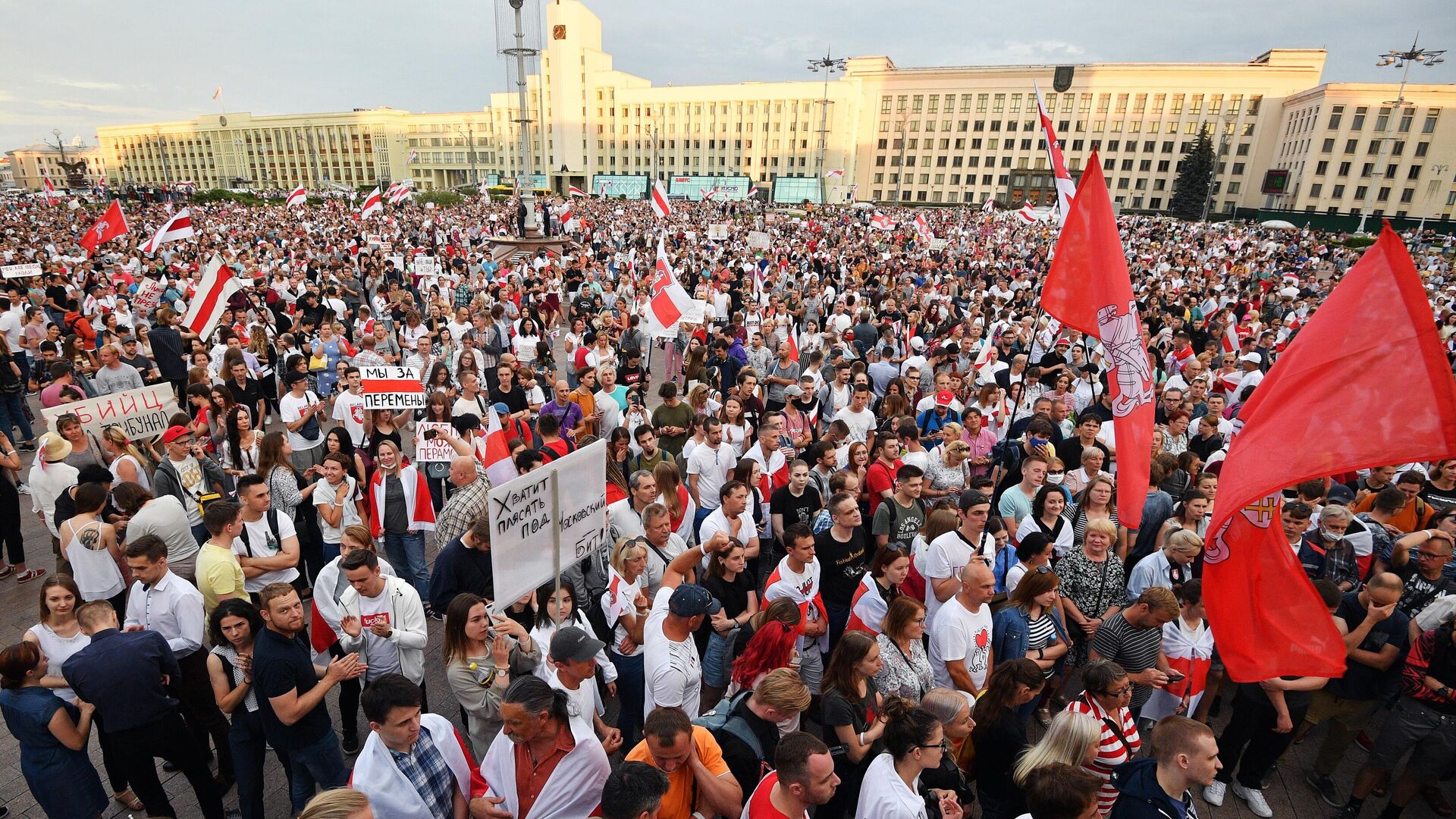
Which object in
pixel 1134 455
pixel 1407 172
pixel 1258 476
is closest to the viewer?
pixel 1258 476

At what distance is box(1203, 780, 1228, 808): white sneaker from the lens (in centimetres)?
433

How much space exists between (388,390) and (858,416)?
4646 mm

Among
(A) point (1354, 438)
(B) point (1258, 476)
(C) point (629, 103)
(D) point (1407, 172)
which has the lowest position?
(B) point (1258, 476)

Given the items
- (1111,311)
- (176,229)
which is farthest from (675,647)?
(176,229)

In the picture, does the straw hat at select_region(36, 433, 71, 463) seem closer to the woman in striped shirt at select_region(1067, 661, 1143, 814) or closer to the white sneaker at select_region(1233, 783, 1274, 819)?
the woman in striped shirt at select_region(1067, 661, 1143, 814)

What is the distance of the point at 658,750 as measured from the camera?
2.72 meters

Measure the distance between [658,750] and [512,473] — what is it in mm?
3208

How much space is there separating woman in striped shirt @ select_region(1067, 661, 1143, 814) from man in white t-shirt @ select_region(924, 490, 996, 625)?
1024mm

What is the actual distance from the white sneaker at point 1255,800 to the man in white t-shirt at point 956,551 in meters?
2.08

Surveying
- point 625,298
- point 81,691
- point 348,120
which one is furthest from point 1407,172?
point 348,120

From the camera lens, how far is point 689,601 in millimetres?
3459

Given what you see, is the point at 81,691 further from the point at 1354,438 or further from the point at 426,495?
the point at 1354,438

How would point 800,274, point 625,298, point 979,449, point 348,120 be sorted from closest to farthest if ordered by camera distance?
point 979,449 < point 625,298 < point 800,274 < point 348,120

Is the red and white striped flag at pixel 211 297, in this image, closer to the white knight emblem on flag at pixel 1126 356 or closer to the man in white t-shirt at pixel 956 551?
the man in white t-shirt at pixel 956 551
